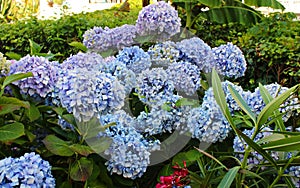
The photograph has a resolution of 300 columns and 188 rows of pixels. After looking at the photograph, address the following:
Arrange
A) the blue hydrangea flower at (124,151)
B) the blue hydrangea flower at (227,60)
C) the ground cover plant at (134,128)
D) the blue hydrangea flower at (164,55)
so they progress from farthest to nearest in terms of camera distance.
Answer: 1. the blue hydrangea flower at (227,60)
2. the blue hydrangea flower at (164,55)
3. the blue hydrangea flower at (124,151)
4. the ground cover plant at (134,128)

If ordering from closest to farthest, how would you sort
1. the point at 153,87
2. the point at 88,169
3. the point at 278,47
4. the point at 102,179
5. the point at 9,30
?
the point at 88,169 < the point at 102,179 < the point at 153,87 < the point at 278,47 < the point at 9,30

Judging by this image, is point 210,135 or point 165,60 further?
point 165,60

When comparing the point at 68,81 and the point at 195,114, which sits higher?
the point at 68,81

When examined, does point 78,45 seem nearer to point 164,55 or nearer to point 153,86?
point 164,55

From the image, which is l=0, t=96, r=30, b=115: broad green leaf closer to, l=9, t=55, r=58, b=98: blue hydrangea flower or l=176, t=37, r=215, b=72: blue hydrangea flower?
l=9, t=55, r=58, b=98: blue hydrangea flower

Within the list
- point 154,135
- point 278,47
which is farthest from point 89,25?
point 154,135

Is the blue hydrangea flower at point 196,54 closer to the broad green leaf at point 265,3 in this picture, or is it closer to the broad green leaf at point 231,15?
the broad green leaf at point 231,15

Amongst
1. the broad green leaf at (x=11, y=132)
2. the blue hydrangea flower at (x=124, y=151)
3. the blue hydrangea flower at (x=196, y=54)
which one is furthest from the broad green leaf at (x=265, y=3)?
the broad green leaf at (x=11, y=132)

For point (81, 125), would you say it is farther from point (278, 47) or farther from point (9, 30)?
point (9, 30)
